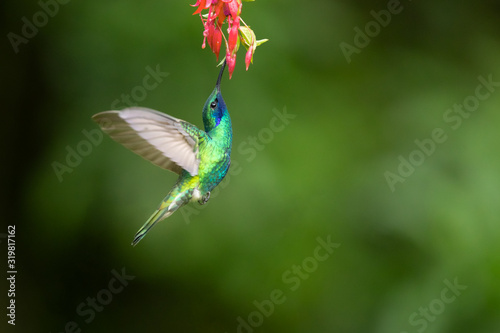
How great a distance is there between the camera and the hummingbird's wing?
1.21 meters

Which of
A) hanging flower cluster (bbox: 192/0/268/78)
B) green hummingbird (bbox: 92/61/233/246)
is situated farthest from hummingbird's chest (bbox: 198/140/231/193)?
hanging flower cluster (bbox: 192/0/268/78)

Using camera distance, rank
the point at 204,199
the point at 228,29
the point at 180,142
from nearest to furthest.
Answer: the point at 228,29 → the point at 180,142 → the point at 204,199

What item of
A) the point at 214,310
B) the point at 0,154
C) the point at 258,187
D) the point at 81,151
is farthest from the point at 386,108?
the point at 0,154

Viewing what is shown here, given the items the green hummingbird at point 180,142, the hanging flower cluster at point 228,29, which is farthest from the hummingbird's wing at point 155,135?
the hanging flower cluster at point 228,29

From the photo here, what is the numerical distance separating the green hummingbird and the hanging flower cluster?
0.12ft

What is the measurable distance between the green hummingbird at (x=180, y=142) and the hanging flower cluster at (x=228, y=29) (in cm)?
4

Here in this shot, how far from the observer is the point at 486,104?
394 cm

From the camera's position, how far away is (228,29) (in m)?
1.28

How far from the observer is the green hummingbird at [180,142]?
1.24 meters

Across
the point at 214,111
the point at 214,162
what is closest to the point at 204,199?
the point at 214,162

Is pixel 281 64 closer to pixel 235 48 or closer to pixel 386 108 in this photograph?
pixel 386 108

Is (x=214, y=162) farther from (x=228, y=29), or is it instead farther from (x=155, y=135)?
(x=228, y=29)

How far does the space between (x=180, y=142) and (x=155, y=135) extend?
0.10 m

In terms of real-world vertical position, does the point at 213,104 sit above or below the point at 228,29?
below
